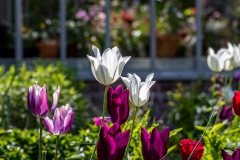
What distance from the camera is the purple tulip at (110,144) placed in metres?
1.21

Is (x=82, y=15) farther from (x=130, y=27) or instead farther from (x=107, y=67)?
(x=107, y=67)

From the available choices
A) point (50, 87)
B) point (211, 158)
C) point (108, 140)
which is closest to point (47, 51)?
point (50, 87)

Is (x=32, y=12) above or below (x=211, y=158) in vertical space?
above

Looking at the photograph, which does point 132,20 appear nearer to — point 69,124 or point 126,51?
point 126,51

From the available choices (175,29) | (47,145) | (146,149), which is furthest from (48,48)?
(146,149)

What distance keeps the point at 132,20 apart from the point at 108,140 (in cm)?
621

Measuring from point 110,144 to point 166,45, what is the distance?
18.6 feet

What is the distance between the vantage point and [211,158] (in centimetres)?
177

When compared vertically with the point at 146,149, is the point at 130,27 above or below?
above

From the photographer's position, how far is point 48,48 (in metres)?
6.65

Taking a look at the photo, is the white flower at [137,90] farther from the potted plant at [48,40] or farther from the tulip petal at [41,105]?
the potted plant at [48,40]

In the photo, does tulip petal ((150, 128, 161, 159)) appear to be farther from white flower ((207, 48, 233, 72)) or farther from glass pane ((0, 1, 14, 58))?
glass pane ((0, 1, 14, 58))

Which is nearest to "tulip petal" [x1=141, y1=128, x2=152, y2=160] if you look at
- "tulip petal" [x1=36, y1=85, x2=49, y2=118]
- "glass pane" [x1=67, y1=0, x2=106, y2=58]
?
"tulip petal" [x1=36, y1=85, x2=49, y2=118]

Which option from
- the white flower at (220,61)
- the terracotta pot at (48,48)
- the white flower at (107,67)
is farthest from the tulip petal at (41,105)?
the terracotta pot at (48,48)
